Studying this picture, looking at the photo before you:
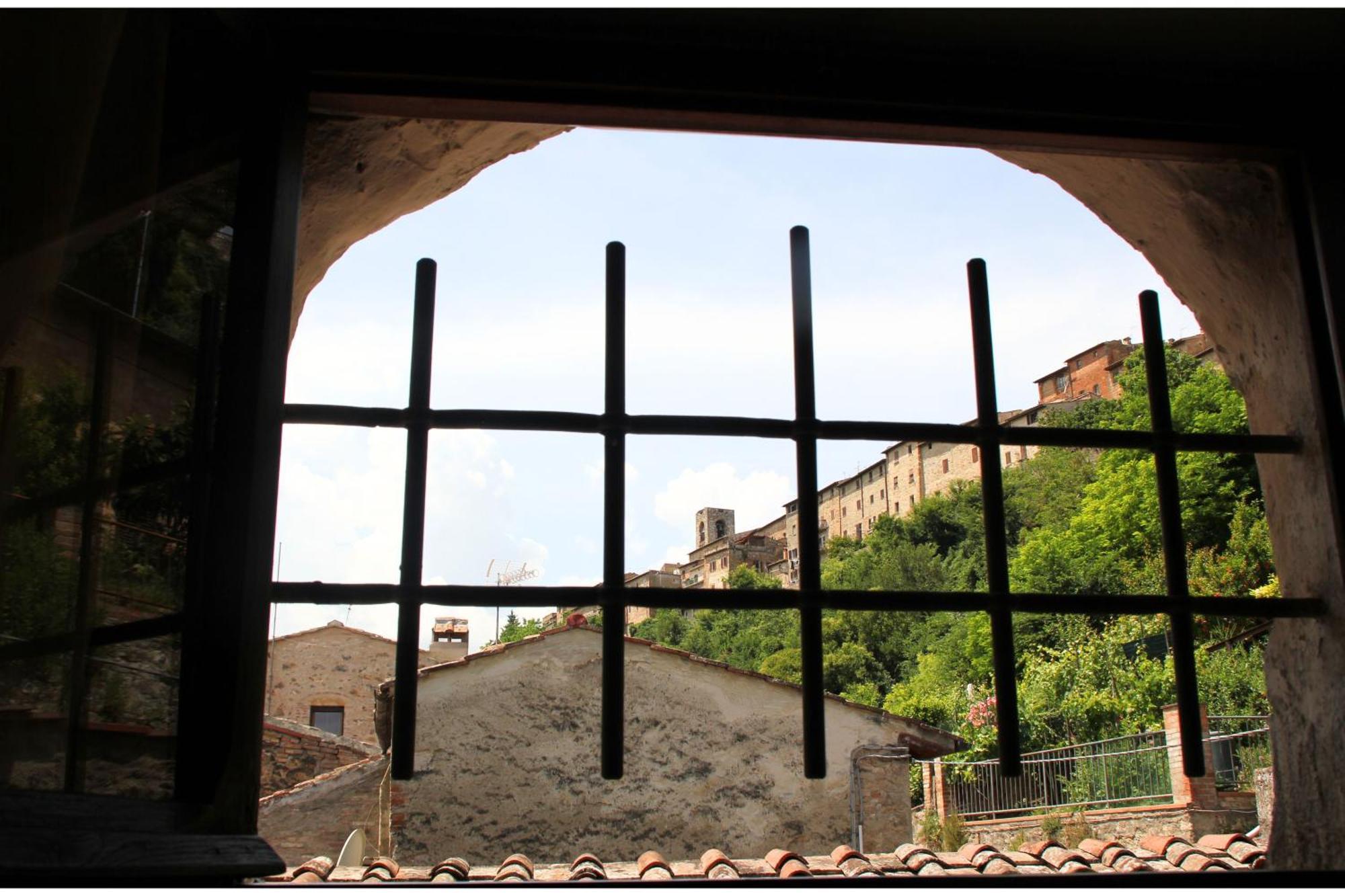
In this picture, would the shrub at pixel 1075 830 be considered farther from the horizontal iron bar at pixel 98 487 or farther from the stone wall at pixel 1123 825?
the horizontal iron bar at pixel 98 487

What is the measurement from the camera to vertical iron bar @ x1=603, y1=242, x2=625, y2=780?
1547mm

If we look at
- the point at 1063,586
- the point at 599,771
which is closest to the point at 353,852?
the point at 599,771

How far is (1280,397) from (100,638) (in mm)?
1846

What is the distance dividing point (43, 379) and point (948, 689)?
2645 cm

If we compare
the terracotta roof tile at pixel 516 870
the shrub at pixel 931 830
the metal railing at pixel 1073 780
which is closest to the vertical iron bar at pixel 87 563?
the terracotta roof tile at pixel 516 870

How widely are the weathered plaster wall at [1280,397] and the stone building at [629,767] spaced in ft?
25.0

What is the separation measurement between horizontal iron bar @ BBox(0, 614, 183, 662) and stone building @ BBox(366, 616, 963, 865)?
26.8 ft

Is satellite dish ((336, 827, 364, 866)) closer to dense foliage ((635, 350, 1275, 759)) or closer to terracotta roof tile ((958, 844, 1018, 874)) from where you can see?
terracotta roof tile ((958, 844, 1018, 874))

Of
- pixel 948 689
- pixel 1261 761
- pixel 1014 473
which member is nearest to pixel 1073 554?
pixel 948 689

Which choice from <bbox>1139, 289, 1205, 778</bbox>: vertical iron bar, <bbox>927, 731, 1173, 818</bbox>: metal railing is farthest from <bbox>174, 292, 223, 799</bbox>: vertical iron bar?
<bbox>927, 731, 1173, 818</bbox>: metal railing

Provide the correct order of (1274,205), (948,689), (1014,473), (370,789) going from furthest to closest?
(1014,473) < (948,689) < (370,789) < (1274,205)

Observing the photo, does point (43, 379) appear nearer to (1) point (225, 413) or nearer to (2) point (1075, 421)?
(1) point (225, 413)

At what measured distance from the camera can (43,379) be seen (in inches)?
48.6

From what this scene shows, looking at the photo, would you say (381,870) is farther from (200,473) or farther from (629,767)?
(629,767)
